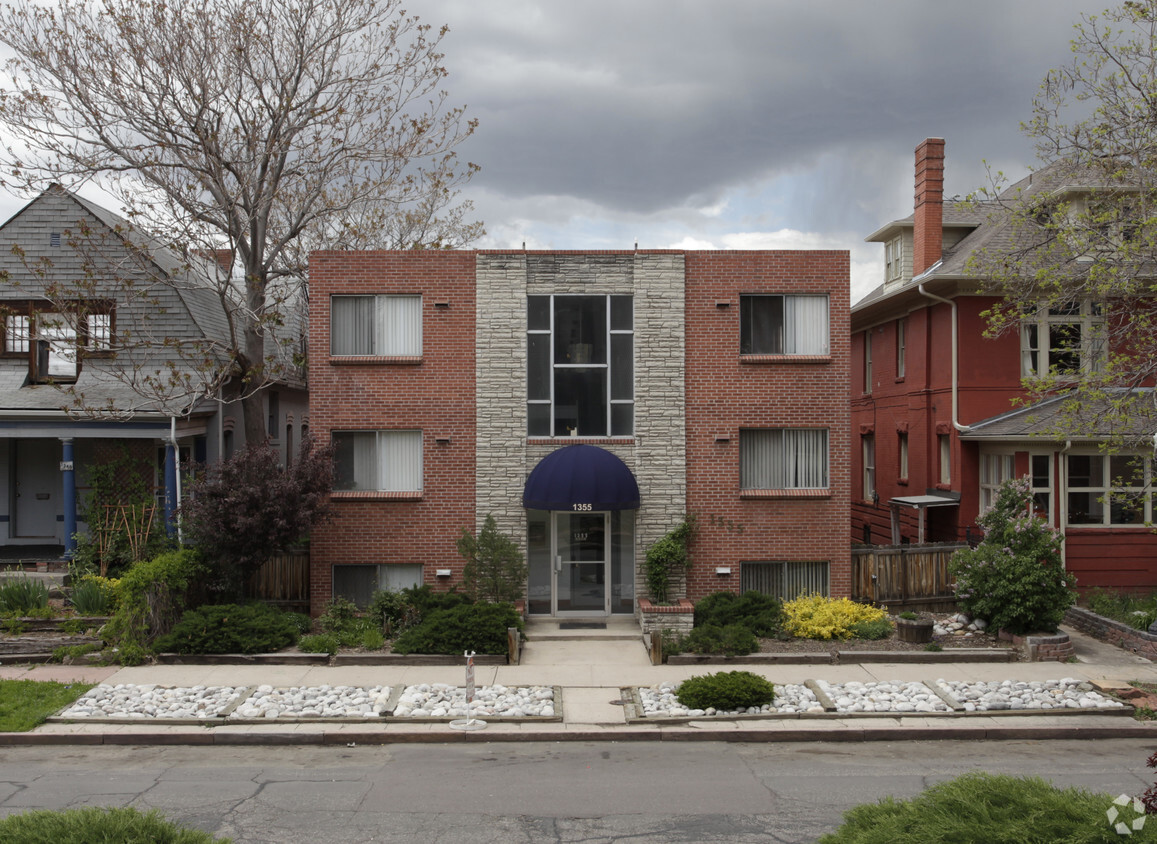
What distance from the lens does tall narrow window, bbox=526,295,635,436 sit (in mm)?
19031

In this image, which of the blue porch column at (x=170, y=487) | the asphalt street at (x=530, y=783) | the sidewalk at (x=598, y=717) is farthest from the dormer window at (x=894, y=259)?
the blue porch column at (x=170, y=487)

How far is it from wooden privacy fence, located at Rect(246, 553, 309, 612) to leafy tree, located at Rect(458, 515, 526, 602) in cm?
342

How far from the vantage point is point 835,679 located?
1466 centimetres

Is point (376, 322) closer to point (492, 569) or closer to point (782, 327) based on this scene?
point (492, 569)

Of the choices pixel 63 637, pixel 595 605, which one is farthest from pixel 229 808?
pixel 595 605

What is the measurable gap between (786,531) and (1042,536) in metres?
4.67

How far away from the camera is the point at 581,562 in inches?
748

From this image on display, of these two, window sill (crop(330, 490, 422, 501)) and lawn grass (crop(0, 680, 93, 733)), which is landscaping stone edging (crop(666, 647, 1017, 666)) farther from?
lawn grass (crop(0, 680, 93, 733))

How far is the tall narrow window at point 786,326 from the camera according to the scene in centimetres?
1908

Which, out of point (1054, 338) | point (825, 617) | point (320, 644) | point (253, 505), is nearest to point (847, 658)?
point (825, 617)

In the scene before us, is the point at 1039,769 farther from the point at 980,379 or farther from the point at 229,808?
the point at 980,379

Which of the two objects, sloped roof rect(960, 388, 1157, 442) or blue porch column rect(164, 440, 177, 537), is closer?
sloped roof rect(960, 388, 1157, 442)

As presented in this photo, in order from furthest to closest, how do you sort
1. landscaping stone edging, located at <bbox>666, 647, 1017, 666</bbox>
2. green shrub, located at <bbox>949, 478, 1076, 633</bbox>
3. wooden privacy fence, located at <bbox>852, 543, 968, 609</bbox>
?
wooden privacy fence, located at <bbox>852, 543, 968, 609</bbox>
green shrub, located at <bbox>949, 478, 1076, 633</bbox>
landscaping stone edging, located at <bbox>666, 647, 1017, 666</bbox>

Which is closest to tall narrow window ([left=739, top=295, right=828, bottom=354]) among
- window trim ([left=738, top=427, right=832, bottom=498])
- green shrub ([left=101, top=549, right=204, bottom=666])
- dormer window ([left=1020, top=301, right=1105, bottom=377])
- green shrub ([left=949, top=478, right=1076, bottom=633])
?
window trim ([left=738, top=427, right=832, bottom=498])
